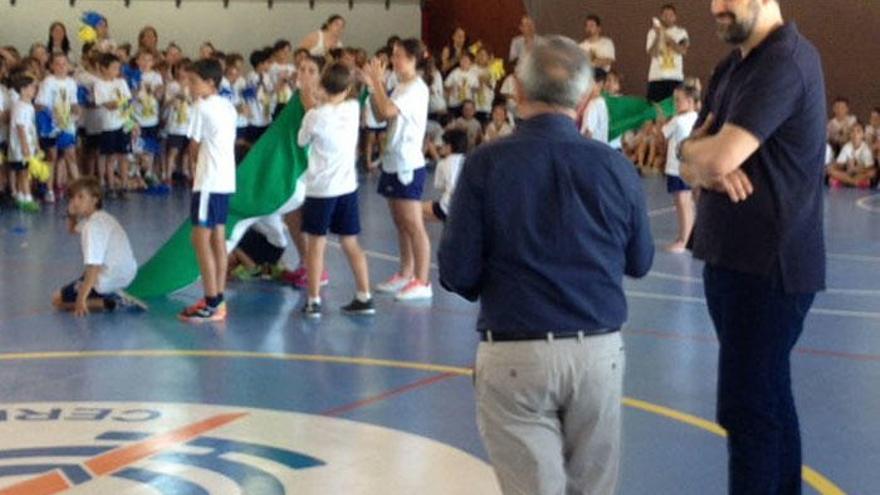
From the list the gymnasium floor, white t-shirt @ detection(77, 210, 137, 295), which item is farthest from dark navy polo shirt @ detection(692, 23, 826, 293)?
white t-shirt @ detection(77, 210, 137, 295)

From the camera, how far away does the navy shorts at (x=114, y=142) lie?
1747cm

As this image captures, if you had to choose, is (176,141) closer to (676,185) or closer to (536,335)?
(676,185)

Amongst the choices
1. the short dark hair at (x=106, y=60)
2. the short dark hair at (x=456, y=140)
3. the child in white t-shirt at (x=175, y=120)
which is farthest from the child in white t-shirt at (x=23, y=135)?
the short dark hair at (x=456, y=140)

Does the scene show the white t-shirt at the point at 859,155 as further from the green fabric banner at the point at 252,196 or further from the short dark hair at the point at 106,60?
the green fabric banner at the point at 252,196

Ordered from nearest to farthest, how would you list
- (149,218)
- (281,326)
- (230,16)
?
(281,326), (149,218), (230,16)

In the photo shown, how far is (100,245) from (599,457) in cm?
631

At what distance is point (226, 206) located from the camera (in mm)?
9852

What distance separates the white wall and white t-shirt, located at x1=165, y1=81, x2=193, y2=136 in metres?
3.98

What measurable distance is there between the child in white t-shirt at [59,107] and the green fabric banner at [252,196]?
5.96m

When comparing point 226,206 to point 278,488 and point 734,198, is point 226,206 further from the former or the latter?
point 734,198

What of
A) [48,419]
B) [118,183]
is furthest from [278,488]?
[118,183]

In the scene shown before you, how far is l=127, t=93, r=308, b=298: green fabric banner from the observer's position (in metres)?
10.7

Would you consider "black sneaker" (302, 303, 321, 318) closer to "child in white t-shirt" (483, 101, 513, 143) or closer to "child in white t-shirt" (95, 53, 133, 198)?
"child in white t-shirt" (95, 53, 133, 198)

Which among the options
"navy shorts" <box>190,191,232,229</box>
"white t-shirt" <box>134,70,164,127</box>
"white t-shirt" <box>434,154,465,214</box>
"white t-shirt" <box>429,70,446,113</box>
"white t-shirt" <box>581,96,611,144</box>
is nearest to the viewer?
"navy shorts" <box>190,191,232,229</box>
